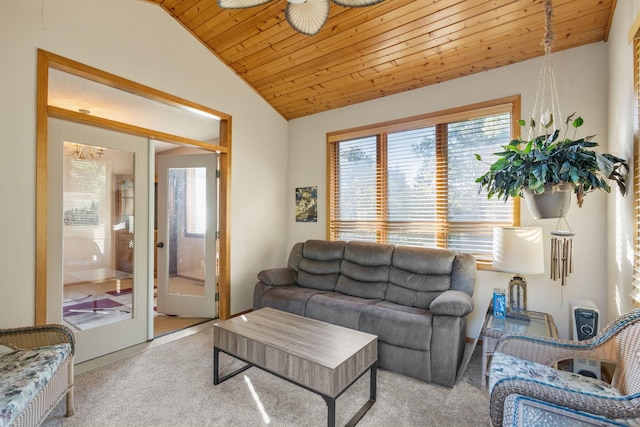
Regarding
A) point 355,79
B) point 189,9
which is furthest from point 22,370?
point 355,79

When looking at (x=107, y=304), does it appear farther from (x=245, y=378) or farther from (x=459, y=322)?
(x=459, y=322)

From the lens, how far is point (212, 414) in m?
1.94

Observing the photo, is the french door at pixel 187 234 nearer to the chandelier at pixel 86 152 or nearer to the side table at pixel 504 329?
the chandelier at pixel 86 152

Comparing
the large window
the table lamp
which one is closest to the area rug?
the large window

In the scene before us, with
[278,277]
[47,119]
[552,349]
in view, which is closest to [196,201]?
[278,277]

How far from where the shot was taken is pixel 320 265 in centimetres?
359

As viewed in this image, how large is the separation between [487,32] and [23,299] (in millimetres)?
4348

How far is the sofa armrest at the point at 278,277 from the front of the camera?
11.3ft

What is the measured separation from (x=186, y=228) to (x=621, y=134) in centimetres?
440

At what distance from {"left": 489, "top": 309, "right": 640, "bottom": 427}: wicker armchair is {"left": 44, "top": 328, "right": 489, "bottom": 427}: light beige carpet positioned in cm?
53

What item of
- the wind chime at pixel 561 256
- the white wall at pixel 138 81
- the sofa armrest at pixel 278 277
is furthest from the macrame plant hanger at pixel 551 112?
the white wall at pixel 138 81

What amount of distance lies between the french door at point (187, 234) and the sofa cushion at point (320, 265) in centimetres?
114

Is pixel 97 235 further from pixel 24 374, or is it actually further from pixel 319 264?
pixel 319 264

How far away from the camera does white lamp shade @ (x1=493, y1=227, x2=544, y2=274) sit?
88.4 inches
